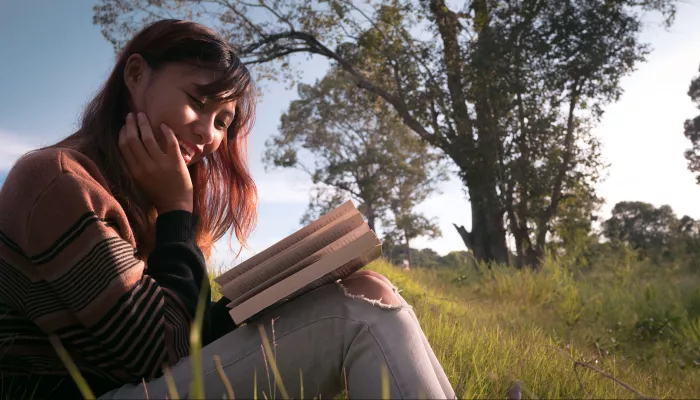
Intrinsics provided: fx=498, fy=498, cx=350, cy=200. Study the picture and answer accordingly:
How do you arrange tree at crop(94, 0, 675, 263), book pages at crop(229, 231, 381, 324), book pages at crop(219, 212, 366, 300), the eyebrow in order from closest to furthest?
book pages at crop(229, 231, 381, 324) < book pages at crop(219, 212, 366, 300) < the eyebrow < tree at crop(94, 0, 675, 263)

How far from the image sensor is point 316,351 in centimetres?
136

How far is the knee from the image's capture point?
4.59ft

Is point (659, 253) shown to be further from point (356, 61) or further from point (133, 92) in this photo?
point (133, 92)

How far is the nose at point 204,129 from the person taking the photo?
6.25 feet

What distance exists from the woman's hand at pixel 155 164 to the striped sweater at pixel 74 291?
208 mm

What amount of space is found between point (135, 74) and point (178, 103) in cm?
28

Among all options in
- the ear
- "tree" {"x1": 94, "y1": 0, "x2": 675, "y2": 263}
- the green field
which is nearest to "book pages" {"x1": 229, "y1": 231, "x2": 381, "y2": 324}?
the green field

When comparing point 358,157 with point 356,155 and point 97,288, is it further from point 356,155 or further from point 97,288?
point 97,288

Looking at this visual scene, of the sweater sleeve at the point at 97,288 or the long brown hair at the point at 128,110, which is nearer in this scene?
the sweater sleeve at the point at 97,288

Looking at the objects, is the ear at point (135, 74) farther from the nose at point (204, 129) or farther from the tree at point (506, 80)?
the tree at point (506, 80)

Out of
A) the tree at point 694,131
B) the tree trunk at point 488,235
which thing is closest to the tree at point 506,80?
the tree trunk at point 488,235

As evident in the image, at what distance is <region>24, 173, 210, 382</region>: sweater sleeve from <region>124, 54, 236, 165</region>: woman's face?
0.46m

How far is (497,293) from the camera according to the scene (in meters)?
6.78

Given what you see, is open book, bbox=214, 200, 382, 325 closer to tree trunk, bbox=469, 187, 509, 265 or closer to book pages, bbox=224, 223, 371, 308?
book pages, bbox=224, 223, 371, 308
